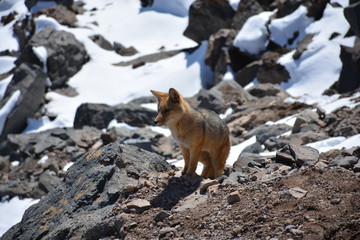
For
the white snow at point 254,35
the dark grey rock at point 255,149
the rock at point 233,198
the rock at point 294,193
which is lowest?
the white snow at point 254,35

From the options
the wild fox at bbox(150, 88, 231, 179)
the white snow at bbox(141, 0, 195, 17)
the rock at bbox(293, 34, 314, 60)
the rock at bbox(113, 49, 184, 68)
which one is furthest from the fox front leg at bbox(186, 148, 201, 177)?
the white snow at bbox(141, 0, 195, 17)

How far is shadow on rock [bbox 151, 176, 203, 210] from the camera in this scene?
25.5 feet

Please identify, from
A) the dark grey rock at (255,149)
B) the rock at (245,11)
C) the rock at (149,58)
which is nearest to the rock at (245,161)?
the dark grey rock at (255,149)

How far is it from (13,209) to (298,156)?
15058mm

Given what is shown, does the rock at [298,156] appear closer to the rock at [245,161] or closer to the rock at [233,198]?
the rock at [245,161]

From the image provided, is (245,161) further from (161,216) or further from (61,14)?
(61,14)

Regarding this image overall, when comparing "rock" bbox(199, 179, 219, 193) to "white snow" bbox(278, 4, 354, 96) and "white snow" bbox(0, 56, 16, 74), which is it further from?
"white snow" bbox(0, 56, 16, 74)

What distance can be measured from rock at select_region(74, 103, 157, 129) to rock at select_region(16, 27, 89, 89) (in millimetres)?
10512

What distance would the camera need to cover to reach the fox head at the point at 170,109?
27.4 ft

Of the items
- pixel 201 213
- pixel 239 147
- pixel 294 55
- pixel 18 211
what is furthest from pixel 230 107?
pixel 201 213

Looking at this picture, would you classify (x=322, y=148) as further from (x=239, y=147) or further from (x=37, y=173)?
(x=37, y=173)

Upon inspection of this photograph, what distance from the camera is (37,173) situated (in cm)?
2298

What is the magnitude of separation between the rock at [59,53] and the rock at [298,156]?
32.8 m

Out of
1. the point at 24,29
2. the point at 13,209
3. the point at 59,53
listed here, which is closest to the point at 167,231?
the point at 13,209
